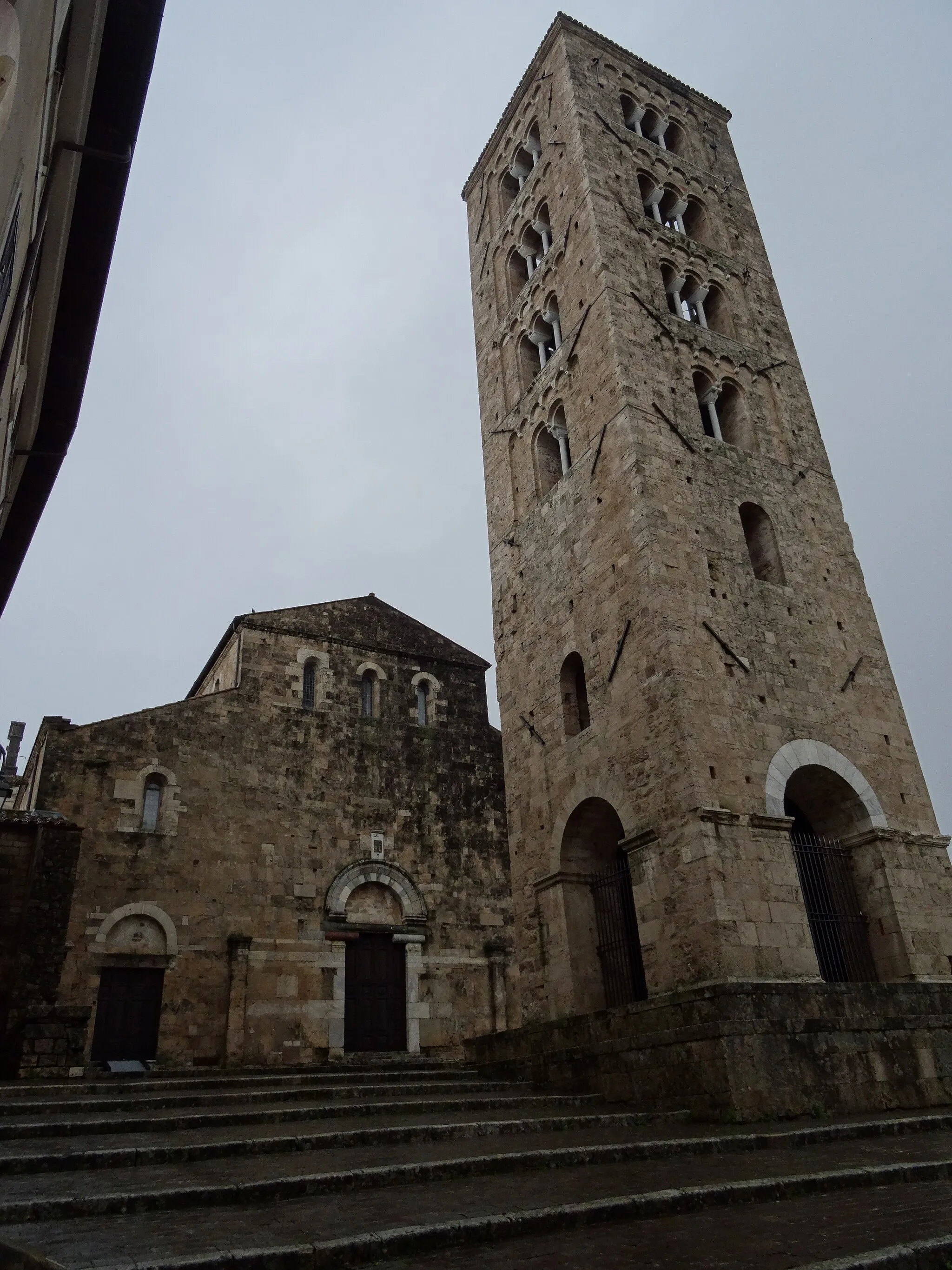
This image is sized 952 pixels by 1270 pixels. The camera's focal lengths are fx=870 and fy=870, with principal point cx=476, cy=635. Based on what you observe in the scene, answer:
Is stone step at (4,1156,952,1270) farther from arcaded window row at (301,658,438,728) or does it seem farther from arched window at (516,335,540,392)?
arcaded window row at (301,658,438,728)

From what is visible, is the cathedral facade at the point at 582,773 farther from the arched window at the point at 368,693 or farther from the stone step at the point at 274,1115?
the stone step at the point at 274,1115

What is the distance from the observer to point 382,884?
19109 millimetres

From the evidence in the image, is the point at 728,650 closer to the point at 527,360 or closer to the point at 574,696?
the point at 574,696

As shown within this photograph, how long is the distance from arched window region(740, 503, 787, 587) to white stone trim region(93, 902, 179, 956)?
1228cm

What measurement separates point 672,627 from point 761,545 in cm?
337

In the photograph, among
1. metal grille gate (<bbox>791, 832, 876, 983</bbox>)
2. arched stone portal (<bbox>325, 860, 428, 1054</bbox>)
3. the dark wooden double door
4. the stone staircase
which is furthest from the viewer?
arched stone portal (<bbox>325, 860, 428, 1054</bbox>)

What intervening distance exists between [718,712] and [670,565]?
88.8 inches

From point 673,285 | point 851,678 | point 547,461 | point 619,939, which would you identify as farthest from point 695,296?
point 619,939

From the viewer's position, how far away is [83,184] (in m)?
5.40

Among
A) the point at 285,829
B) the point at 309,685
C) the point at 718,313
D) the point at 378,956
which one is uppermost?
the point at 718,313

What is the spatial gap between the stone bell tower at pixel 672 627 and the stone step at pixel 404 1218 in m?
4.23

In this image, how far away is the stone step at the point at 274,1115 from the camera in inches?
262

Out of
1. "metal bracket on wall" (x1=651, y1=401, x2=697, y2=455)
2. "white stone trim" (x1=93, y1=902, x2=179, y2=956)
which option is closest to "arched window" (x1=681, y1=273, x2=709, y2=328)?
"metal bracket on wall" (x1=651, y1=401, x2=697, y2=455)

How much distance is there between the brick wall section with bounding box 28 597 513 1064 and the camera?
16.2 meters
